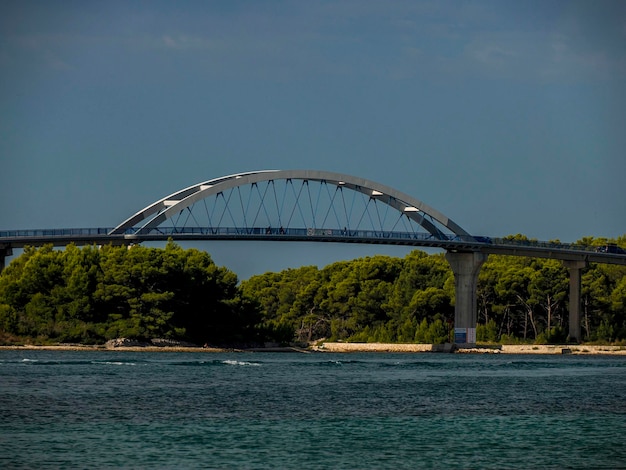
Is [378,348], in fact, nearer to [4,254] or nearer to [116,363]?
[4,254]

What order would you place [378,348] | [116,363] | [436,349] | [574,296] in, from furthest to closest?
1. [378,348]
2. [436,349]
3. [574,296]
4. [116,363]

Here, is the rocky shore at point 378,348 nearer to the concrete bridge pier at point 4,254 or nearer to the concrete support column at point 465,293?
the concrete support column at point 465,293

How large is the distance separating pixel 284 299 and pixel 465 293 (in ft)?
145

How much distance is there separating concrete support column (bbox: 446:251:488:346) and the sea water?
56397 mm

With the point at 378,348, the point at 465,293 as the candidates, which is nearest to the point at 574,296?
the point at 465,293

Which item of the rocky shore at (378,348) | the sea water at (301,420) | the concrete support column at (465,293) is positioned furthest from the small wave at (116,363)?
the concrete support column at (465,293)

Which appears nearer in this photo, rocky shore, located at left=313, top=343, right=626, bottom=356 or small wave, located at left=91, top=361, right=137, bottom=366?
small wave, located at left=91, top=361, right=137, bottom=366

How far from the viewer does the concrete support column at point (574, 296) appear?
12681 cm

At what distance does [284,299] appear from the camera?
6688 inches

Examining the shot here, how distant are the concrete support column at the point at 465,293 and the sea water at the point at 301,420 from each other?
56397 mm

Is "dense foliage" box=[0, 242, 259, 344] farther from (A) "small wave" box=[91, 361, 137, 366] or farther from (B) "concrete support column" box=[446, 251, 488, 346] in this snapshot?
(B) "concrete support column" box=[446, 251, 488, 346]

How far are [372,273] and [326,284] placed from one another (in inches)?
346

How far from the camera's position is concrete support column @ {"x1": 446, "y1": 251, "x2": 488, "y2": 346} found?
12962cm

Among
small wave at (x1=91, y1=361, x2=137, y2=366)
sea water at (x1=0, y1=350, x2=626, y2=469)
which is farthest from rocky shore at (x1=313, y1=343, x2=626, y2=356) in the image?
sea water at (x1=0, y1=350, x2=626, y2=469)
